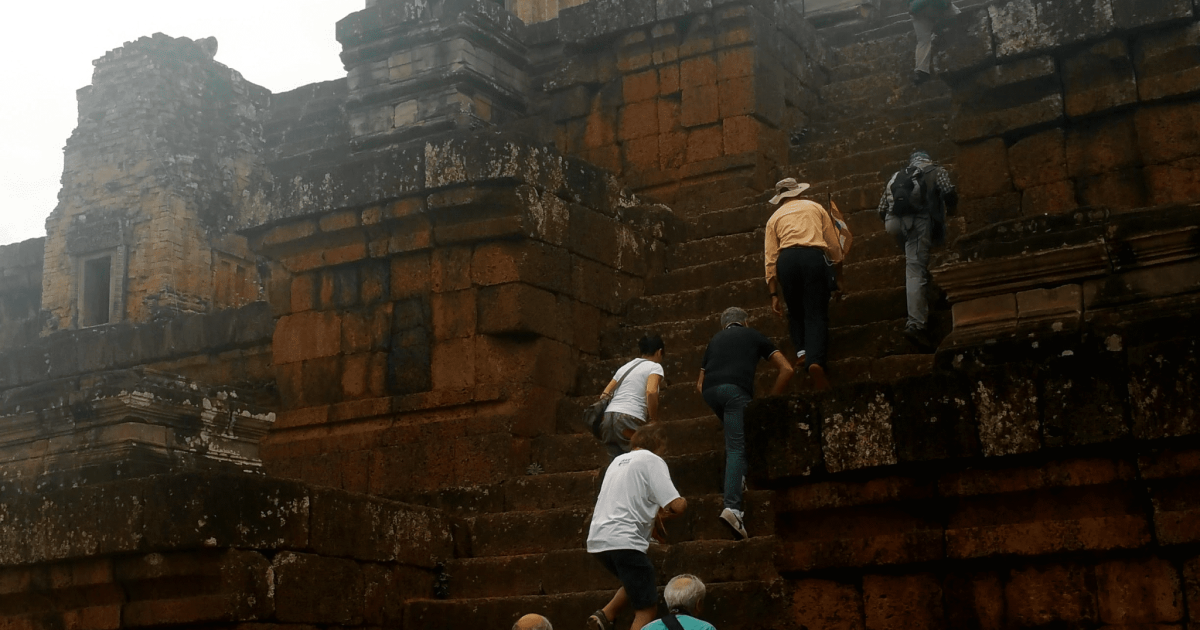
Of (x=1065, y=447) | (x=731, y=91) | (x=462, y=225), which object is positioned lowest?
(x=1065, y=447)

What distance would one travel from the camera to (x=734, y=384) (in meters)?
7.95

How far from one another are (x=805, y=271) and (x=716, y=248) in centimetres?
304

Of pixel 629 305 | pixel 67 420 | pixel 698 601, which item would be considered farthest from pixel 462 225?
pixel 698 601

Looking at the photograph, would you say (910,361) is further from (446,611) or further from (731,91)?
(731,91)

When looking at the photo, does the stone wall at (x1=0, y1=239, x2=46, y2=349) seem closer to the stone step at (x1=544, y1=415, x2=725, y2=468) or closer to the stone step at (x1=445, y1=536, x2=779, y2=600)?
the stone step at (x1=544, y1=415, x2=725, y2=468)

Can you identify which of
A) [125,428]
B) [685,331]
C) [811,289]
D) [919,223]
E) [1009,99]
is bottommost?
[125,428]

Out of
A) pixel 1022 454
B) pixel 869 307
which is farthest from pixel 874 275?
pixel 1022 454

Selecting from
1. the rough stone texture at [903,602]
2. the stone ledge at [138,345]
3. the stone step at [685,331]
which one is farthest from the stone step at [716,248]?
the rough stone texture at [903,602]

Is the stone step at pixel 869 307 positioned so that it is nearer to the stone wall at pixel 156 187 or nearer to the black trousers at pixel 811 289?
the black trousers at pixel 811 289

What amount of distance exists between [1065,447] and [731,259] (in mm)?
6000

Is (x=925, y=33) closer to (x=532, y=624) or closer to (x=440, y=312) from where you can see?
(x=440, y=312)

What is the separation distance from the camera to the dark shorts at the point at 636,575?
264 inches

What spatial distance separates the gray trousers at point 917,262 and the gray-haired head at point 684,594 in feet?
11.4

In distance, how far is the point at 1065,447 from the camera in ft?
17.8
